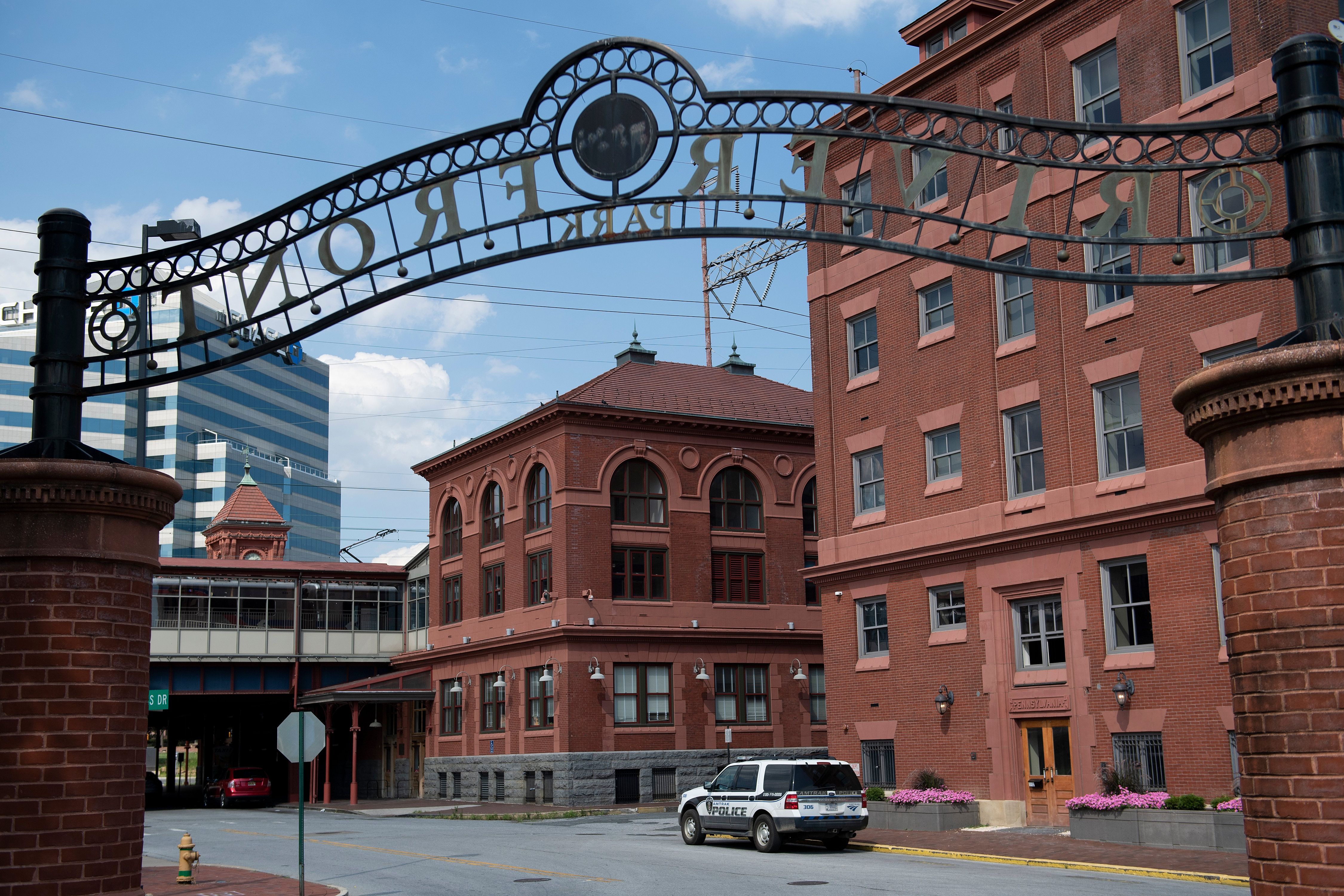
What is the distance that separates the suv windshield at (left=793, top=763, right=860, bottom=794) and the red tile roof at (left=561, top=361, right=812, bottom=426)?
23.5 metres

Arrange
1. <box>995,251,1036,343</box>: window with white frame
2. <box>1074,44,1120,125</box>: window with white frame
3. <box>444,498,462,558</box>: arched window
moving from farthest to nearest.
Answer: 1. <box>444,498,462,558</box>: arched window
2. <box>995,251,1036,343</box>: window with white frame
3. <box>1074,44,1120,125</box>: window with white frame

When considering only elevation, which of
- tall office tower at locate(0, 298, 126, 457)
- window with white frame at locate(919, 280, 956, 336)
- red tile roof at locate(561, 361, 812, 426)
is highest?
tall office tower at locate(0, 298, 126, 457)

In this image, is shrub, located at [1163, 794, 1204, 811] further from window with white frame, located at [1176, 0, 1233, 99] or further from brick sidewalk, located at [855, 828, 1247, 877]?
window with white frame, located at [1176, 0, 1233, 99]

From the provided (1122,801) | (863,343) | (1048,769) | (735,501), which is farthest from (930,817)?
(735,501)

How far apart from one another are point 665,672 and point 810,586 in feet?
25.5

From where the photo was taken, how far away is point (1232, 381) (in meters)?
7.41

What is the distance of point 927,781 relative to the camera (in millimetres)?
30484

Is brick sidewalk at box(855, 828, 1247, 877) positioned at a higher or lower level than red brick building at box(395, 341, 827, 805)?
lower

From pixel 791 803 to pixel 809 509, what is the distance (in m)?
27.3

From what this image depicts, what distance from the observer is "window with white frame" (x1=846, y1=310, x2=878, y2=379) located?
34.6 m

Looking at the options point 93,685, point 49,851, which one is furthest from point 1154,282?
point 49,851

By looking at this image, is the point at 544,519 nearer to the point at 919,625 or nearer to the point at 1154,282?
the point at 919,625

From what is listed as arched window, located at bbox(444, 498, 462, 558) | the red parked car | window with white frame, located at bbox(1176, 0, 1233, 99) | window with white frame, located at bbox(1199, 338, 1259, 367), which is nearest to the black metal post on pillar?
window with white frame, located at bbox(1199, 338, 1259, 367)

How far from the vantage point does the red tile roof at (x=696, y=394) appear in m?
50.2
